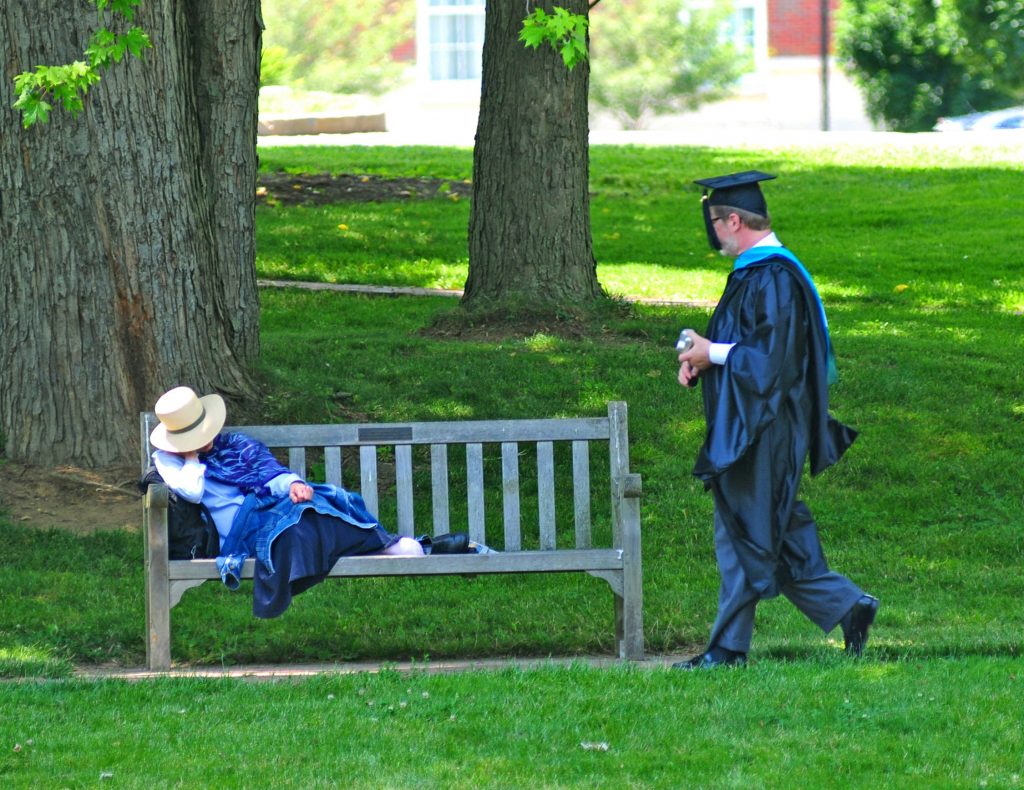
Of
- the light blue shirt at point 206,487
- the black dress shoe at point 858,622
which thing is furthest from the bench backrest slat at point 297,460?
the black dress shoe at point 858,622

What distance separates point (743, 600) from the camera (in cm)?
580

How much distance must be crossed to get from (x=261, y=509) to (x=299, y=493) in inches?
6.5

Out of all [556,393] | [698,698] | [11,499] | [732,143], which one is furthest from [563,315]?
[732,143]

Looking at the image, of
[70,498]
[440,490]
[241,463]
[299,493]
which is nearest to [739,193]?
Result: [440,490]

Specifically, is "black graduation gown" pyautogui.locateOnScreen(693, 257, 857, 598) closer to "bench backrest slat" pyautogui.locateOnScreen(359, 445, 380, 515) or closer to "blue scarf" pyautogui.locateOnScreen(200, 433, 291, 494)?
"bench backrest slat" pyautogui.locateOnScreen(359, 445, 380, 515)

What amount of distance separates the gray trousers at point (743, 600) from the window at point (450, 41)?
145 feet

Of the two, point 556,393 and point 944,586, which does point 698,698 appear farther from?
point 556,393

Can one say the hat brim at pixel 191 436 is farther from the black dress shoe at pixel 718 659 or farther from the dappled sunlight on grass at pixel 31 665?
the black dress shoe at pixel 718 659

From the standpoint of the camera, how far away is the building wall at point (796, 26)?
49.3 m

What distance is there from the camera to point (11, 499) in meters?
7.87

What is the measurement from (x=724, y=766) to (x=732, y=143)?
21.4 m

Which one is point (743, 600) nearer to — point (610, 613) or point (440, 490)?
point (610, 613)

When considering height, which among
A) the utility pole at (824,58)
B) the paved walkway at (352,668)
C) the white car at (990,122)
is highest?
the utility pole at (824,58)

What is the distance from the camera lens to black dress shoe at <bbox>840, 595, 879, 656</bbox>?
5.86 m
